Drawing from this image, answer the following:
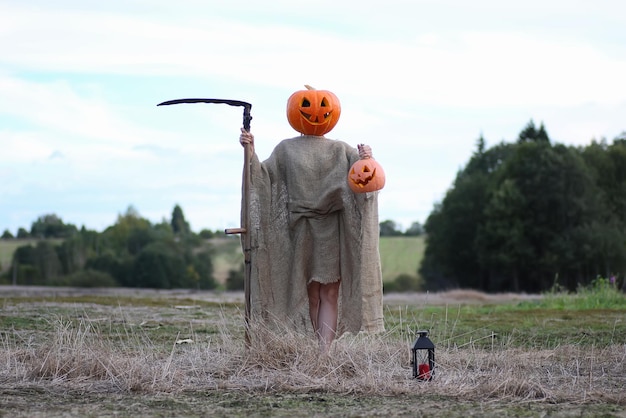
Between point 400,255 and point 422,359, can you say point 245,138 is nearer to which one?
point 422,359

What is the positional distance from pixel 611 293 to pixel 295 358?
14248 mm

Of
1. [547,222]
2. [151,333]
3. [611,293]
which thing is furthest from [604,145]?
[151,333]

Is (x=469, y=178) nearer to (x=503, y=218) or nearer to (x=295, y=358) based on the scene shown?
(x=503, y=218)

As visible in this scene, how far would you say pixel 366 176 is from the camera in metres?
9.20

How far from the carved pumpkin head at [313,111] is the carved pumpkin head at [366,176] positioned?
67 cm

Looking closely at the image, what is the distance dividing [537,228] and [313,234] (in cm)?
4752

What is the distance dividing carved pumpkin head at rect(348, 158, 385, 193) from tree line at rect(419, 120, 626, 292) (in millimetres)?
44556

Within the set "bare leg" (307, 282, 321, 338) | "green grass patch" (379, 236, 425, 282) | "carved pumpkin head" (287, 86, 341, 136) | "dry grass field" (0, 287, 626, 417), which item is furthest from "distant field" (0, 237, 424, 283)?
"dry grass field" (0, 287, 626, 417)

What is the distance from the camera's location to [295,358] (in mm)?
8398

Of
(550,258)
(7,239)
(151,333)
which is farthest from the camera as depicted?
(7,239)

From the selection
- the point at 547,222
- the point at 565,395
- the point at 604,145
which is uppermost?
the point at 604,145

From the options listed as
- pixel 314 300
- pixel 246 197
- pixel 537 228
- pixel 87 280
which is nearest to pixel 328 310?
pixel 314 300

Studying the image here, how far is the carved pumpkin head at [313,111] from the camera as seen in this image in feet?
31.7

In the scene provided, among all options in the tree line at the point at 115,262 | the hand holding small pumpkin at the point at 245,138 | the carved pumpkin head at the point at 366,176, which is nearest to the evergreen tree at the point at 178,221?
the tree line at the point at 115,262
